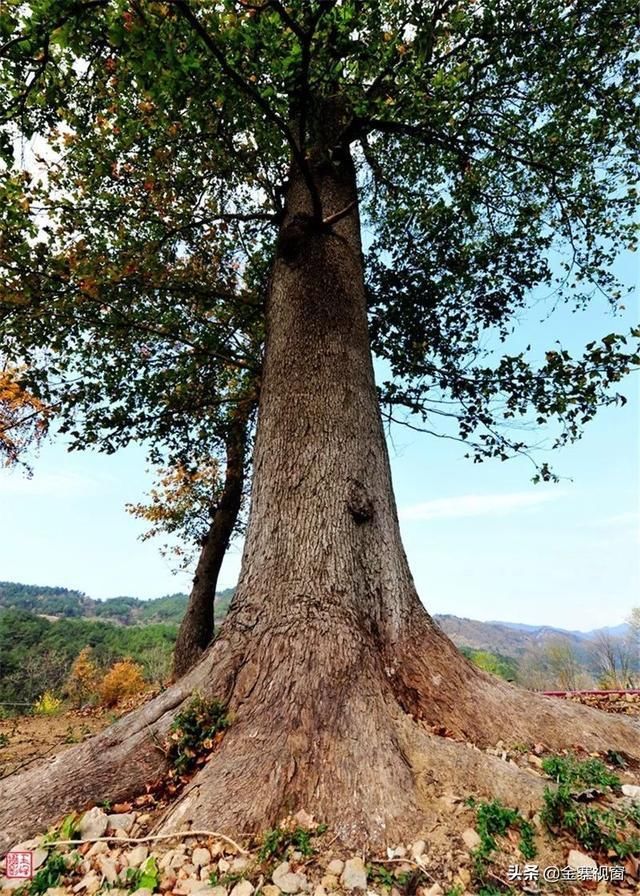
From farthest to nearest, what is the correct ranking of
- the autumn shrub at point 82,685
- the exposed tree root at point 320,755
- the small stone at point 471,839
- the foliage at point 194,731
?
the autumn shrub at point 82,685 < the foliage at point 194,731 < the exposed tree root at point 320,755 < the small stone at point 471,839

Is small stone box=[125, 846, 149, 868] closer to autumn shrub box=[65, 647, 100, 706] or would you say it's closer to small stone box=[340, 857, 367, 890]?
small stone box=[340, 857, 367, 890]

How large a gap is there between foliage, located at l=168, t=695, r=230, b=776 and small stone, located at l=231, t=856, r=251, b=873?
0.54 meters

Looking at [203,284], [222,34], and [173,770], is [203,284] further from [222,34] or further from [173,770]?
[173,770]

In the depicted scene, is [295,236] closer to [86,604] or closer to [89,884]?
[89,884]

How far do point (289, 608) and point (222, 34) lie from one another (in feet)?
11.8

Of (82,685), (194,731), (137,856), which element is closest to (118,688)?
(82,685)

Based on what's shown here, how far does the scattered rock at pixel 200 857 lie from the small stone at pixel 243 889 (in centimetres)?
16

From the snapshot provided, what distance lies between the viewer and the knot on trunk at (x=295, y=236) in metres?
3.91

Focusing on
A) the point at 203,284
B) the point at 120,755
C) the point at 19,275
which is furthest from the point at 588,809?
the point at 203,284

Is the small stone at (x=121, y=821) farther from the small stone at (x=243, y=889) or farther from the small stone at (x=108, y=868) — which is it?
the small stone at (x=243, y=889)

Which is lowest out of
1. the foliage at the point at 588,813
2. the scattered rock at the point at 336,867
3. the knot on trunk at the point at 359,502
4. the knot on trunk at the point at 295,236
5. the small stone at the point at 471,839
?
the scattered rock at the point at 336,867

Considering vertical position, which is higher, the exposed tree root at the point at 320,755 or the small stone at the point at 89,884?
the exposed tree root at the point at 320,755

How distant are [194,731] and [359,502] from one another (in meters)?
1.57

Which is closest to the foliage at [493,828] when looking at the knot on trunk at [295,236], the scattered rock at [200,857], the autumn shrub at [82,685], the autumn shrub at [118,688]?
the scattered rock at [200,857]
